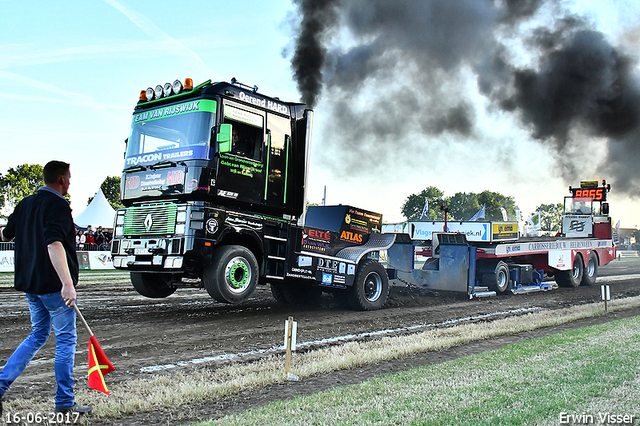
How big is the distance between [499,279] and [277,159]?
820 centimetres

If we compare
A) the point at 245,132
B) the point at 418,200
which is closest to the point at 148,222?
the point at 245,132

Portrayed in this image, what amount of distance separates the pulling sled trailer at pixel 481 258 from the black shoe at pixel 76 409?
34.3 feet

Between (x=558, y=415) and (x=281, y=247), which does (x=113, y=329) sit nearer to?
(x=281, y=247)

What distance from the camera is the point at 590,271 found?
62.0 feet

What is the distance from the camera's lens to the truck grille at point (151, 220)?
8.10m

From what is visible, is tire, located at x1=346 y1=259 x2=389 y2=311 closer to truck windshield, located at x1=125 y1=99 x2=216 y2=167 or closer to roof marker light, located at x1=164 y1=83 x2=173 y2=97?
truck windshield, located at x1=125 y1=99 x2=216 y2=167

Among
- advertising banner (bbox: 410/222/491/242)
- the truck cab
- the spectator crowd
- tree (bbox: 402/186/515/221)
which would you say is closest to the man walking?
the truck cab

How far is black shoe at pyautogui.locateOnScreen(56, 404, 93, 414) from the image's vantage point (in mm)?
3959

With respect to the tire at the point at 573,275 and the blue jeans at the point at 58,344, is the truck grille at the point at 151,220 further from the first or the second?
the tire at the point at 573,275

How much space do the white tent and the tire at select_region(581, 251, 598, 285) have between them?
21.4 metres

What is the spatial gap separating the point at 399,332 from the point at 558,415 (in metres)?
4.51

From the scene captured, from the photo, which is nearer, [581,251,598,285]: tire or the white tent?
[581,251,598,285]: tire

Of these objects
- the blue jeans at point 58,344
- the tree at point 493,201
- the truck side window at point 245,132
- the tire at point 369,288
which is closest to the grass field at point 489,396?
the blue jeans at point 58,344

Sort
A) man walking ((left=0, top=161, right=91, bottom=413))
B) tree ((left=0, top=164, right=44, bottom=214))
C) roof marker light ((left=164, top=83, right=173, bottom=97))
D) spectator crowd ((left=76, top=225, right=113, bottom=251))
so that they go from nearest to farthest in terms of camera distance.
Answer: man walking ((left=0, top=161, right=91, bottom=413))
roof marker light ((left=164, top=83, right=173, bottom=97))
spectator crowd ((left=76, top=225, right=113, bottom=251))
tree ((left=0, top=164, right=44, bottom=214))
